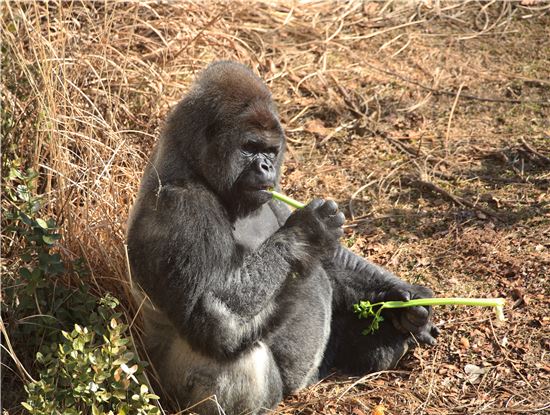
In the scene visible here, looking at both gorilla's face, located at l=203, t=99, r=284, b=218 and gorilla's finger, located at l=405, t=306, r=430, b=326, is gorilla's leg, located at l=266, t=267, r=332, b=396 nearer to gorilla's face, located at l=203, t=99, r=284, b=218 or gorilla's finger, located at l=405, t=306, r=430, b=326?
gorilla's finger, located at l=405, t=306, r=430, b=326

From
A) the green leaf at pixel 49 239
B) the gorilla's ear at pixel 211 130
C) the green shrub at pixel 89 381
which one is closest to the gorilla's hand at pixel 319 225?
the gorilla's ear at pixel 211 130

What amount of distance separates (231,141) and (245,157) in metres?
0.11

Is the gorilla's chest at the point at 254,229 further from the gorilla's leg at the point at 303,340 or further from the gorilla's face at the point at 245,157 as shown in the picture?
the gorilla's leg at the point at 303,340

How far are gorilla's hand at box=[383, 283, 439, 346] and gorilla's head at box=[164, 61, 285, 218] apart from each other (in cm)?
100

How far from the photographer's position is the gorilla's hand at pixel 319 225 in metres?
4.18

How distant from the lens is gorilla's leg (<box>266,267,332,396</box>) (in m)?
4.53

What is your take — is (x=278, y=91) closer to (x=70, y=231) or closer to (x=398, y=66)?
(x=398, y=66)

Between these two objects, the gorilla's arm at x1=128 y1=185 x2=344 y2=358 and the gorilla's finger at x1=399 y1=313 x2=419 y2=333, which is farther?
the gorilla's finger at x1=399 y1=313 x2=419 y2=333

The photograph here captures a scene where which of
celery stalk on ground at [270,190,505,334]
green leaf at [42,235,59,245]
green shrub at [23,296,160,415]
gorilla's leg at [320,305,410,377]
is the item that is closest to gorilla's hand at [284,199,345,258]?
celery stalk on ground at [270,190,505,334]

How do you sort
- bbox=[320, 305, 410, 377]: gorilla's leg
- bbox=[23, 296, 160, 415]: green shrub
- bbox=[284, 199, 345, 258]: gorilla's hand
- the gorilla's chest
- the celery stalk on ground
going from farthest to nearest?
1. bbox=[320, 305, 410, 377]: gorilla's leg
2. the celery stalk on ground
3. the gorilla's chest
4. bbox=[284, 199, 345, 258]: gorilla's hand
5. bbox=[23, 296, 160, 415]: green shrub

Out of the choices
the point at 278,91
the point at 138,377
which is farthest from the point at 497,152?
the point at 138,377

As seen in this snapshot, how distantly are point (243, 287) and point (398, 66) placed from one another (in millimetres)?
4101

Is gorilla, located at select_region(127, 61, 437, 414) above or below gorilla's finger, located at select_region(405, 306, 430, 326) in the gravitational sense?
above

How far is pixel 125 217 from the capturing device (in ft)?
16.9
